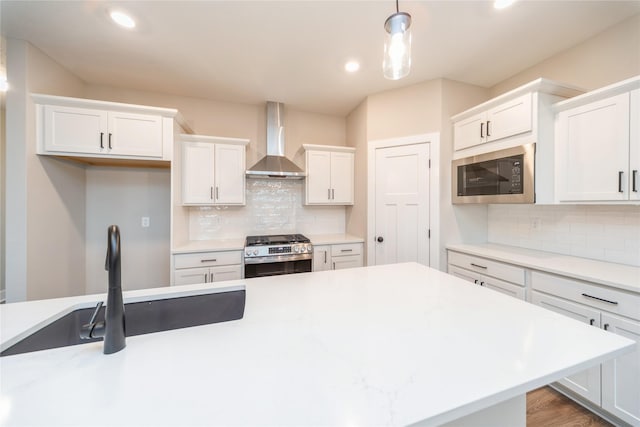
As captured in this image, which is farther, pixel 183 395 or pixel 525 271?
pixel 525 271

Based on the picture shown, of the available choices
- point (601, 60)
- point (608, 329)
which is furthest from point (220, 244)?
point (601, 60)

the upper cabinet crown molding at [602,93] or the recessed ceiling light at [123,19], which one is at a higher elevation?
the recessed ceiling light at [123,19]

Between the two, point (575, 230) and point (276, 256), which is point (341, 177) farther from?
point (575, 230)

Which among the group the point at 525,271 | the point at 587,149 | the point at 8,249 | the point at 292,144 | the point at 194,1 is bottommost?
the point at 525,271

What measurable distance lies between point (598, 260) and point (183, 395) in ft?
9.50

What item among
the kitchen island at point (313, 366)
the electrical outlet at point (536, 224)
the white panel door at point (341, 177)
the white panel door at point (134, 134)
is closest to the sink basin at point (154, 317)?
the kitchen island at point (313, 366)

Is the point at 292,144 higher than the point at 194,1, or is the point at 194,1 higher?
the point at 194,1

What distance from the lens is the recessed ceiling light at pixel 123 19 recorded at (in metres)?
1.73

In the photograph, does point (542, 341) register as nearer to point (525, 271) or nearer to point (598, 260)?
point (525, 271)

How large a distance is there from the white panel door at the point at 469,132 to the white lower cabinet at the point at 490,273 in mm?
1151

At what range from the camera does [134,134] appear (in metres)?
2.32

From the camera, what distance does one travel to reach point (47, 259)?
2.15 metres

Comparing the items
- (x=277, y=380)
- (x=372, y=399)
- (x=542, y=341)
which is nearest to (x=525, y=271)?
(x=542, y=341)

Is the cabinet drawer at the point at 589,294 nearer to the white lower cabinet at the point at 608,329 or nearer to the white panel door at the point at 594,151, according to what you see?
the white lower cabinet at the point at 608,329
